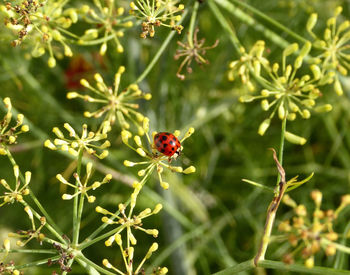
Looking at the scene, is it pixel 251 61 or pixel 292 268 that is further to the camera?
pixel 251 61

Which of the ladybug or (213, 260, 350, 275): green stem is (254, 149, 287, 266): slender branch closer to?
(213, 260, 350, 275): green stem

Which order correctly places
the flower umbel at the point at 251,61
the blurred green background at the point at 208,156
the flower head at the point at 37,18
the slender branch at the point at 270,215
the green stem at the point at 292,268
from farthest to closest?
the blurred green background at the point at 208,156 < the flower umbel at the point at 251,61 < the flower head at the point at 37,18 < the slender branch at the point at 270,215 < the green stem at the point at 292,268

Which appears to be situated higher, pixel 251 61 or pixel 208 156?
pixel 251 61

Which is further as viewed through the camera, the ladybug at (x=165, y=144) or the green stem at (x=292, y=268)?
the ladybug at (x=165, y=144)

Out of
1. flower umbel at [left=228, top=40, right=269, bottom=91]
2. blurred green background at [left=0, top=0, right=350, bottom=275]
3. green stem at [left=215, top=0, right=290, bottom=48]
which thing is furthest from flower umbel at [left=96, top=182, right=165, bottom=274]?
blurred green background at [left=0, top=0, right=350, bottom=275]

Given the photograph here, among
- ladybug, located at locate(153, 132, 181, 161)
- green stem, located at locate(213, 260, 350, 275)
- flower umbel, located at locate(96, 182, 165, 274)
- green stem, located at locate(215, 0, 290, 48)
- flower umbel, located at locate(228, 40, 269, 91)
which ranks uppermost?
green stem, located at locate(215, 0, 290, 48)

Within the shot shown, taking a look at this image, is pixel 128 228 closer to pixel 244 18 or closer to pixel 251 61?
pixel 251 61

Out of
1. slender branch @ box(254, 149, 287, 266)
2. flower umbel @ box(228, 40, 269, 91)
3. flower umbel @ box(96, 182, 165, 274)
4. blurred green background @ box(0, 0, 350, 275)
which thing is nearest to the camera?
slender branch @ box(254, 149, 287, 266)

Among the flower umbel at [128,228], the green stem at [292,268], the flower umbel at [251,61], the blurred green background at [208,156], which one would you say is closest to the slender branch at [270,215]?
the green stem at [292,268]

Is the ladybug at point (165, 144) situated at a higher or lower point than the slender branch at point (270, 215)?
higher

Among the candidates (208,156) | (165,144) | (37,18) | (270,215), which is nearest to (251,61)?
(165,144)

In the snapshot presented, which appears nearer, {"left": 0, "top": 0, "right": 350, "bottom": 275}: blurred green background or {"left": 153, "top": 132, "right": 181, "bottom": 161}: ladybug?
{"left": 153, "top": 132, "right": 181, "bottom": 161}: ladybug

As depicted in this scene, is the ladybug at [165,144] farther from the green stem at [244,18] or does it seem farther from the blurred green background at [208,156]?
the blurred green background at [208,156]
